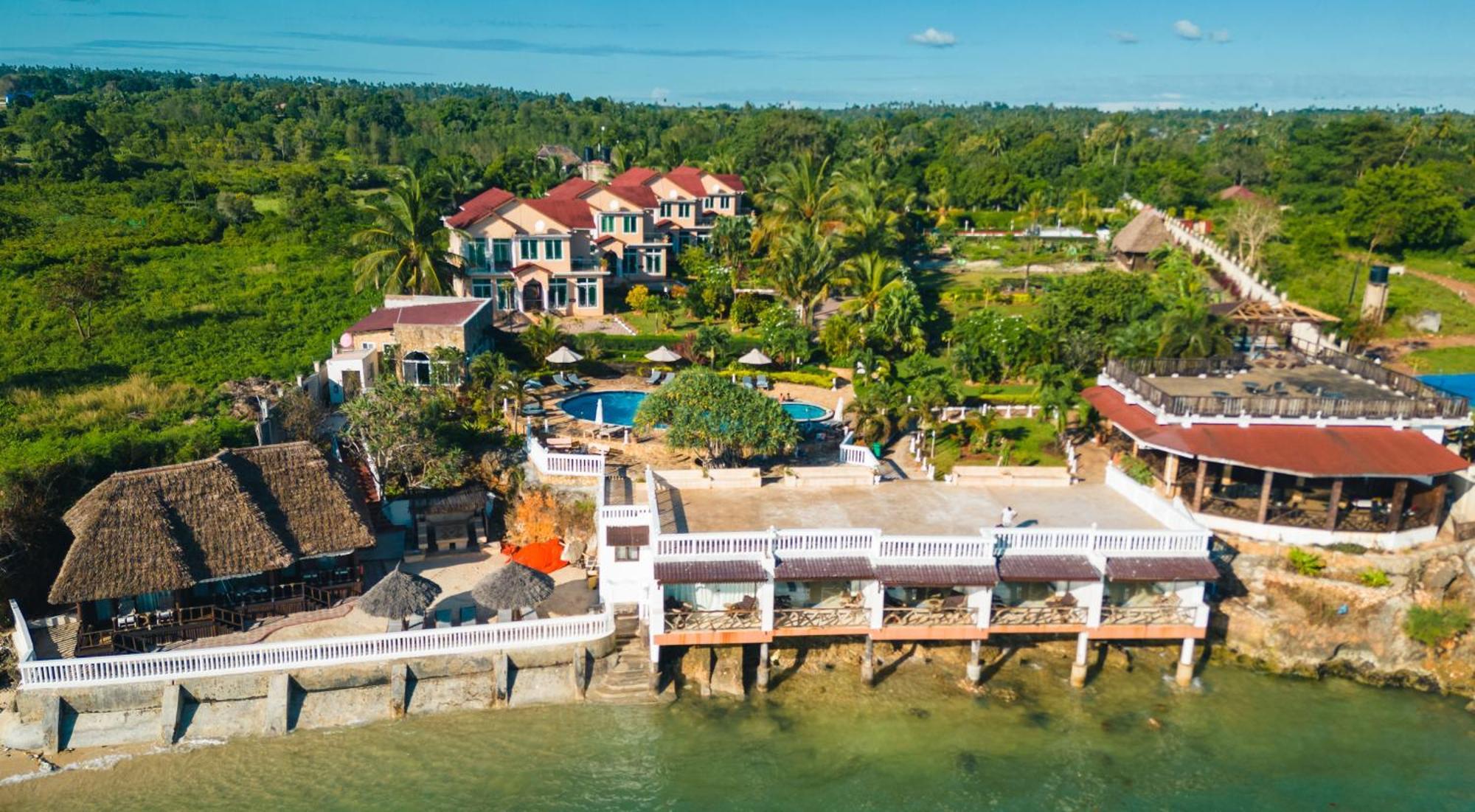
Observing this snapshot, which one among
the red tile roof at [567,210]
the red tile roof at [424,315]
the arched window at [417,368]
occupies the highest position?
the red tile roof at [567,210]

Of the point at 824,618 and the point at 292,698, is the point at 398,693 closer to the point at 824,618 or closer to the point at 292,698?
the point at 292,698

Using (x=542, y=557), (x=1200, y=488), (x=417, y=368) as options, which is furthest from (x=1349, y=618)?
(x=417, y=368)

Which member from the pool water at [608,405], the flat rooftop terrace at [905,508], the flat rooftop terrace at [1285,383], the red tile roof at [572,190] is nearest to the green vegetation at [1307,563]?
the flat rooftop terrace at [905,508]

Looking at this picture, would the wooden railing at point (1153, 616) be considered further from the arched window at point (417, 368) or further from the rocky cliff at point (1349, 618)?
the arched window at point (417, 368)

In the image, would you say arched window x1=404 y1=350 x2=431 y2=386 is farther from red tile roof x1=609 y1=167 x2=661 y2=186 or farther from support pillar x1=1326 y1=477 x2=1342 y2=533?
red tile roof x1=609 y1=167 x2=661 y2=186

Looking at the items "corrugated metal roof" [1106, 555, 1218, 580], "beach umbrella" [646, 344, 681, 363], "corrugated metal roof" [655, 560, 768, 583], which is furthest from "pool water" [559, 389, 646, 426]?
"corrugated metal roof" [1106, 555, 1218, 580]
